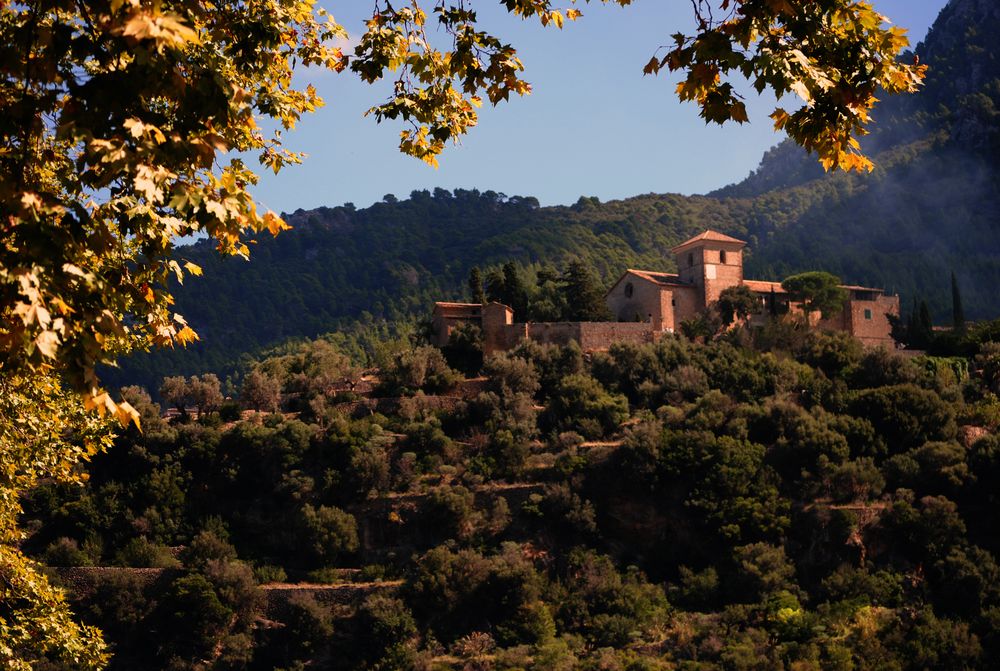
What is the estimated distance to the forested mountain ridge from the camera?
86.3 m

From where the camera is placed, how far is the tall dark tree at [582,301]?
43.1 metres

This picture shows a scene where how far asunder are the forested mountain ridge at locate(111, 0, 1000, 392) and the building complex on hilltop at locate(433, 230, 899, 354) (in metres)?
30.7

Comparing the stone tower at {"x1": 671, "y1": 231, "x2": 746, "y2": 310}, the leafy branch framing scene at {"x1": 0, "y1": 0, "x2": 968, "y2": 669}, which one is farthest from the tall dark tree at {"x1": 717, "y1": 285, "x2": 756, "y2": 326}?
the leafy branch framing scene at {"x1": 0, "y1": 0, "x2": 968, "y2": 669}

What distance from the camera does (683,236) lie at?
95562 mm

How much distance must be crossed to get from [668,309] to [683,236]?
173 feet

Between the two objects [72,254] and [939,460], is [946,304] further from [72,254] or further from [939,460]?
[72,254]

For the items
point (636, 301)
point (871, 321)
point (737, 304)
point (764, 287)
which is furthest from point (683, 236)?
point (737, 304)

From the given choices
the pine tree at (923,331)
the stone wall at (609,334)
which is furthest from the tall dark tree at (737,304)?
the pine tree at (923,331)

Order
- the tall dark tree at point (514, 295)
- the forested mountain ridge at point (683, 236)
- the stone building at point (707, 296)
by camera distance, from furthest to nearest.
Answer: the forested mountain ridge at point (683, 236)
the tall dark tree at point (514, 295)
the stone building at point (707, 296)

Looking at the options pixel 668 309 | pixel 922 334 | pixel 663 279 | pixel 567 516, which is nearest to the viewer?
pixel 567 516

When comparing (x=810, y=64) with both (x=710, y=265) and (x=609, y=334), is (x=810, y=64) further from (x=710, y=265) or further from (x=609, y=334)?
(x=710, y=265)

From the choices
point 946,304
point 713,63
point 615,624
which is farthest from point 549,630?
point 946,304

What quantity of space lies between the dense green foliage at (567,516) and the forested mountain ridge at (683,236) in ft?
131

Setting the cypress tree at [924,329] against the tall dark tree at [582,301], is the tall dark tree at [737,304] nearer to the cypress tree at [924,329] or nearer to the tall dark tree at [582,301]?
the tall dark tree at [582,301]
